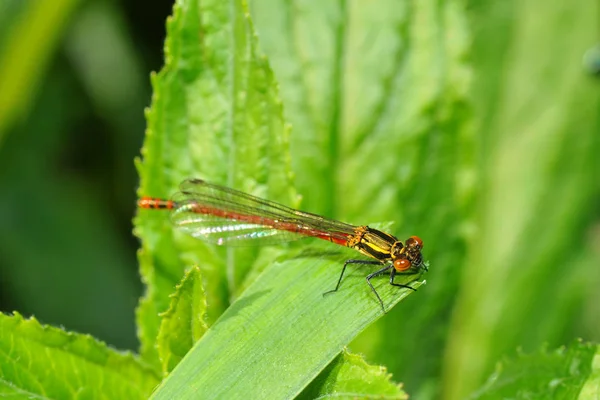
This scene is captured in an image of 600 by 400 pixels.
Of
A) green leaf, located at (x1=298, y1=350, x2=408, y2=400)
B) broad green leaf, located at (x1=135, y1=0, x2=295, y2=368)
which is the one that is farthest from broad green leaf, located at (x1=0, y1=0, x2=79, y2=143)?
green leaf, located at (x1=298, y1=350, x2=408, y2=400)

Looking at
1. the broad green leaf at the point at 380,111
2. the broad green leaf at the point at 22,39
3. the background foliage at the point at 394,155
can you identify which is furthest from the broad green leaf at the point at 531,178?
the broad green leaf at the point at 22,39

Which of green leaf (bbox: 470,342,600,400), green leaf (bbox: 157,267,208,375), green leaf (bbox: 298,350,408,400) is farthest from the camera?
green leaf (bbox: 470,342,600,400)

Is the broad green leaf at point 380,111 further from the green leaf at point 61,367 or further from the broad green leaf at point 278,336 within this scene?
the green leaf at point 61,367

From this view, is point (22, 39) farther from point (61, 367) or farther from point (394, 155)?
point (61, 367)

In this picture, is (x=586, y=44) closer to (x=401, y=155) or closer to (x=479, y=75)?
(x=479, y=75)

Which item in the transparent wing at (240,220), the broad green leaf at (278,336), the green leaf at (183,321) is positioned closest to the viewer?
the broad green leaf at (278,336)

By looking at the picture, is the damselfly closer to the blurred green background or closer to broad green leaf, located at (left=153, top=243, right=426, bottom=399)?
broad green leaf, located at (left=153, top=243, right=426, bottom=399)
